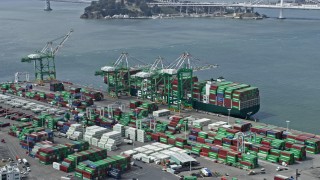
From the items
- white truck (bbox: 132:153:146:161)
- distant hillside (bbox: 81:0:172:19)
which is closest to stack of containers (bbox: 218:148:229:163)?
white truck (bbox: 132:153:146:161)

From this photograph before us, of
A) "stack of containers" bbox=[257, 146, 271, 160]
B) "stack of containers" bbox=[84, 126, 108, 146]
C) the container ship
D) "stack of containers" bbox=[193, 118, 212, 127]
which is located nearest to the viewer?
"stack of containers" bbox=[257, 146, 271, 160]

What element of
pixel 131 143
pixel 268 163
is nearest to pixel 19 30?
pixel 131 143

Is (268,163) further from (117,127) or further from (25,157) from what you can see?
(25,157)

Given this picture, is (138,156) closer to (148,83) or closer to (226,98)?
(226,98)

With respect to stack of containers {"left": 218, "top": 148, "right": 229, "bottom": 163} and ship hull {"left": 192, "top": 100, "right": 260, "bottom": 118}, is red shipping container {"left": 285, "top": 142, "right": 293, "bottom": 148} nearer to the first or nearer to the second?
stack of containers {"left": 218, "top": 148, "right": 229, "bottom": 163}

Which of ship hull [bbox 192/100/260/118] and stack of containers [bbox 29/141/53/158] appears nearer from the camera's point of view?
stack of containers [bbox 29/141/53/158]

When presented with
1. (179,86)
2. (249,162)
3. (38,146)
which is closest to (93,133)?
(38,146)

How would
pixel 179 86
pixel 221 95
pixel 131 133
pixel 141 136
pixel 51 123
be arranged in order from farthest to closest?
pixel 179 86 < pixel 221 95 < pixel 51 123 < pixel 131 133 < pixel 141 136
